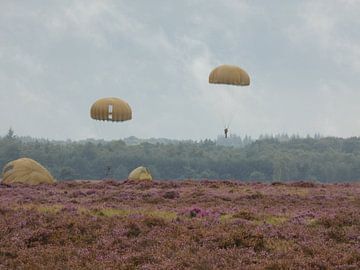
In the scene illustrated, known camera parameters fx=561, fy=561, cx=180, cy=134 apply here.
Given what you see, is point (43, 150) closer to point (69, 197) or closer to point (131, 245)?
point (69, 197)

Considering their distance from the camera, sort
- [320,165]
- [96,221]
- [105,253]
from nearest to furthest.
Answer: [105,253], [96,221], [320,165]

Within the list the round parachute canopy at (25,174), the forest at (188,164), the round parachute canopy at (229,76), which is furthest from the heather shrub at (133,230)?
the forest at (188,164)

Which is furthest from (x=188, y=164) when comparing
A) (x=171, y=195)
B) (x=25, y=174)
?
(x=171, y=195)

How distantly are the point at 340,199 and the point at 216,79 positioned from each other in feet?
66.4

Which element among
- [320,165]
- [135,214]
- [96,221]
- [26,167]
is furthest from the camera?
[320,165]

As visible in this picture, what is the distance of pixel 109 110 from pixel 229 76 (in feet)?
37.4

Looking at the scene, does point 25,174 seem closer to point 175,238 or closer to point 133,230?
point 133,230

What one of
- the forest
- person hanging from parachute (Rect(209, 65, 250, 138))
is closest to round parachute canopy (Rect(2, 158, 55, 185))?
person hanging from parachute (Rect(209, 65, 250, 138))

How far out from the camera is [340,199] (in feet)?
99.1

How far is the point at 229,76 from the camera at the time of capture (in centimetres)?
Result: 4766

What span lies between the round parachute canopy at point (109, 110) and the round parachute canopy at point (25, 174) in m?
7.64

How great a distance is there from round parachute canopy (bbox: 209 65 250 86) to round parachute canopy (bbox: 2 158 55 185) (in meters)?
16.1

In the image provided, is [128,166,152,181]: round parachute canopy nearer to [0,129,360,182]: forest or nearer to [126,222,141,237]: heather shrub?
[126,222,141,237]: heather shrub

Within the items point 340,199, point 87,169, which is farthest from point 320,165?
point 340,199
